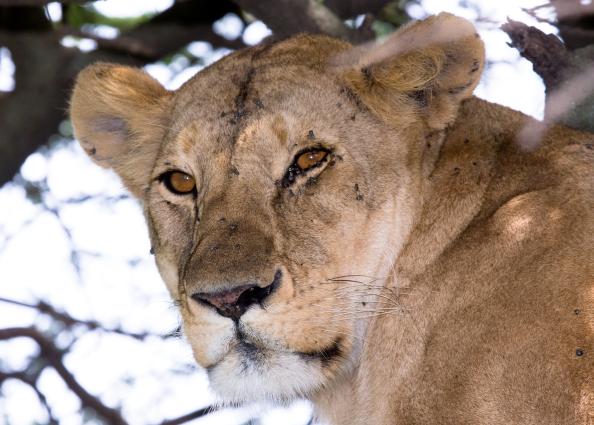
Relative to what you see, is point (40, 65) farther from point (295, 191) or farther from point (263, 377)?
point (263, 377)

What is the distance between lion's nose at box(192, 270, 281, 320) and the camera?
420 cm

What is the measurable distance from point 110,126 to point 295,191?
160 centimetres

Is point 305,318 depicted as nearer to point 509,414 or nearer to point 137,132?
point 509,414

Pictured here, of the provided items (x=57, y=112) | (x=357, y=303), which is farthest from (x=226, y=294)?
(x=57, y=112)

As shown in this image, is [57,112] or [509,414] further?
[57,112]

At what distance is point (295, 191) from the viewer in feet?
15.6

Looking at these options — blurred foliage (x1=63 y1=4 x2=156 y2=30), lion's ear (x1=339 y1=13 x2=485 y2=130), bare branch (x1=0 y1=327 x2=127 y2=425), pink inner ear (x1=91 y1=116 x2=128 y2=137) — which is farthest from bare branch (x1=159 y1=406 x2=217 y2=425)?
blurred foliage (x1=63 y1=4 x2=156 y2=30)

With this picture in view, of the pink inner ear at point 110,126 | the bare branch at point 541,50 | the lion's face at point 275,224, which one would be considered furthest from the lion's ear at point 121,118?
the bare branch at point 541,50

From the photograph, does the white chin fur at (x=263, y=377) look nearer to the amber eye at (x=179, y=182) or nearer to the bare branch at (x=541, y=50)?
the amber eye at (x=179, y=182)

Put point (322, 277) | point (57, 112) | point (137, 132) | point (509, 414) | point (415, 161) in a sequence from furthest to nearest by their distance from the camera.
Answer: point (57, 112)
point (137, 132)
point (415, 161)
point (322, 277)
point (509, 414)

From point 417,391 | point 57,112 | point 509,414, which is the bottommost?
point 57,112

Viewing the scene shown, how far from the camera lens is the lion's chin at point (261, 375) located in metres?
4.37

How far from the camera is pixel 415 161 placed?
192 inches

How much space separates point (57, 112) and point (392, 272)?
10.4 feet
